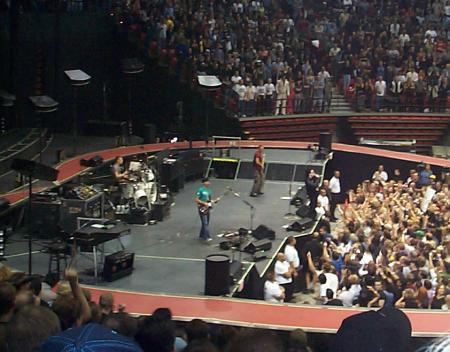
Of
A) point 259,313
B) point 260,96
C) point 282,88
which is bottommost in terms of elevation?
point 260,96

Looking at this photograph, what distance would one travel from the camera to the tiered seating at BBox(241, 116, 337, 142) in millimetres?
26719

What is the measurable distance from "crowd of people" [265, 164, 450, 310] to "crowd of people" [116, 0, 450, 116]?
5786 millimetres

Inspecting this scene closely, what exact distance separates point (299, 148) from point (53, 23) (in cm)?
786

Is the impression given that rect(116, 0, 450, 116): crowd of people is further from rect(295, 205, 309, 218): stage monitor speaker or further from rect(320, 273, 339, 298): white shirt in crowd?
rect(320, 273, 339, 298): white shirt in crowd

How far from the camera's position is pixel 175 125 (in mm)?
26203

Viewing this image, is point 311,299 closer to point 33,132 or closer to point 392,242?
point 392,242

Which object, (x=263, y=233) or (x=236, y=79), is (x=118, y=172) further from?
(x=236, y=79)

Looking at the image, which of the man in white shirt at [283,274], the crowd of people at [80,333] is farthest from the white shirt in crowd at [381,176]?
the crowd of people at [80,333]

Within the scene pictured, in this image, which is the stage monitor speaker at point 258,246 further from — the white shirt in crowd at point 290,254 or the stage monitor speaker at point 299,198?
the stage monitor speaker at point 299,198

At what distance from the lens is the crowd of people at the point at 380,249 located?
12914mm

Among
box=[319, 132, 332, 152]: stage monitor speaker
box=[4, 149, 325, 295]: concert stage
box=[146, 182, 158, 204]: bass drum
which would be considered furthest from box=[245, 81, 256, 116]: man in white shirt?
box=[146, 182, 158, 204]: bass drum

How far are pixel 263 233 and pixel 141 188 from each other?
293 cm

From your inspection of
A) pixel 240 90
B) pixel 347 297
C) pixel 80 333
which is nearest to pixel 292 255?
pixel 347 297

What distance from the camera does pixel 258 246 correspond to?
53.9 feet
